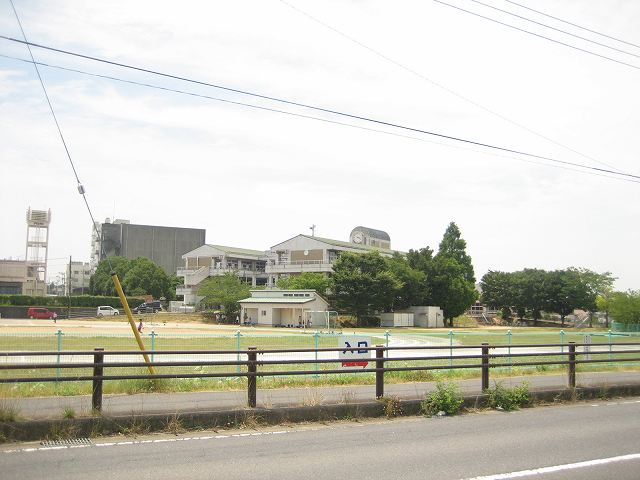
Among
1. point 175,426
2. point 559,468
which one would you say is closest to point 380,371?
point 175,426

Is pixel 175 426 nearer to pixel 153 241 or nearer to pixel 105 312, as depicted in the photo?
pixel 105 312

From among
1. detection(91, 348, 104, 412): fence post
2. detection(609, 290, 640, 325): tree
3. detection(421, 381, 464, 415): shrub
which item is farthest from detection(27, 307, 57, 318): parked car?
detection(421, 381, 464, 415): shrub

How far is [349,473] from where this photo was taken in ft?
22.8

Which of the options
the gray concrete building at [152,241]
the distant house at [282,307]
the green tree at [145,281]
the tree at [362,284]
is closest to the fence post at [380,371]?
the distant house at [282,307]

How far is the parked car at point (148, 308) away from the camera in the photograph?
298ft

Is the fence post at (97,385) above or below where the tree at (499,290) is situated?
below

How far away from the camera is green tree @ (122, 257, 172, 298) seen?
107 meters

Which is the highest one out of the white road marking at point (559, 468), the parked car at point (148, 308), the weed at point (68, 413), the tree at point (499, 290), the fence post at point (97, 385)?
the tree at point (499, 290)

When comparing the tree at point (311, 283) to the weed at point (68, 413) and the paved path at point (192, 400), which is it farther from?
the weed at point (68, 413)

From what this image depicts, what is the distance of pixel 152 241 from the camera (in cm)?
13800

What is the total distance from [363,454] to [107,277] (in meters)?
114

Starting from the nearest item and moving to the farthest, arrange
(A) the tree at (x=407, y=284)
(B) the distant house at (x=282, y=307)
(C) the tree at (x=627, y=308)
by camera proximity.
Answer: (C) the tree at (x=627, y=308)
(B) the distant house at (x=282, y=307)
(A) the tree at (x=407, y=284)

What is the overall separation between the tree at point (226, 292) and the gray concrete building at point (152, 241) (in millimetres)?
53865

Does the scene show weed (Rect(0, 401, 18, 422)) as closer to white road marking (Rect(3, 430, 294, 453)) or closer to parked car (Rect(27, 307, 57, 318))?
white road marking (Rect(3, 430, 294, 453))
